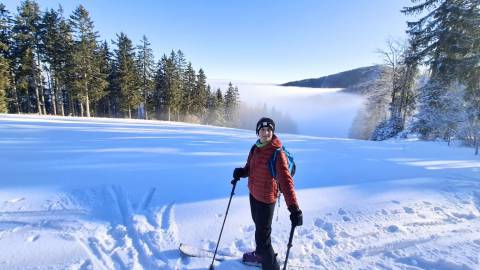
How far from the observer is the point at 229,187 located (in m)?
5.98

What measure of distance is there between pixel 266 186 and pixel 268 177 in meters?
0.12

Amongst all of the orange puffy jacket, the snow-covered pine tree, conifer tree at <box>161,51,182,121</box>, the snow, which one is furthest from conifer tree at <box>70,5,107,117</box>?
the orange puffy jacket

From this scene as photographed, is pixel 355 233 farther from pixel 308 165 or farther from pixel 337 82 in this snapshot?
pixel 337 82

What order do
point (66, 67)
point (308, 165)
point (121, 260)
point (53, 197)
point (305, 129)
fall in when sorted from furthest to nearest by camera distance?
point (305, 129) < point (66, 67) < point (308, 165) < point (53, 197) < point (121, 260)

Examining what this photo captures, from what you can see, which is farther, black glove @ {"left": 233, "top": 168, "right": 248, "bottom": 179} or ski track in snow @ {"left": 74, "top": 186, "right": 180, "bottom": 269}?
black glove @ {"left": 233, "top": 168, "right": 248, "bottom": 179}

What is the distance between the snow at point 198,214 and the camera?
3588 millimetres

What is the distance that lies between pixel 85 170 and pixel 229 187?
3.58 m

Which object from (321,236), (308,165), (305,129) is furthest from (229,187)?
(305,129)

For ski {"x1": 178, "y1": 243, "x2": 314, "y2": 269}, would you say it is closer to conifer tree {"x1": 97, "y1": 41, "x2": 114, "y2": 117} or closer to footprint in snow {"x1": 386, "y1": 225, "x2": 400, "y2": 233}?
footprint in snow {"x1": 386, "y1": 225, "x2": 400, "y2": 233}

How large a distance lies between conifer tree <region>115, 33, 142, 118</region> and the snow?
3118 cm

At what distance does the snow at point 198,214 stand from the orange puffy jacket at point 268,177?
1.18 metres

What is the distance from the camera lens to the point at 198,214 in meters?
4.70

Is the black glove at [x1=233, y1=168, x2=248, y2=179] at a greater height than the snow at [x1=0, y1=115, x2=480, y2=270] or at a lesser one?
greater

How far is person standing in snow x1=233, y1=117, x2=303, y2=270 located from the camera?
2.96 metres
